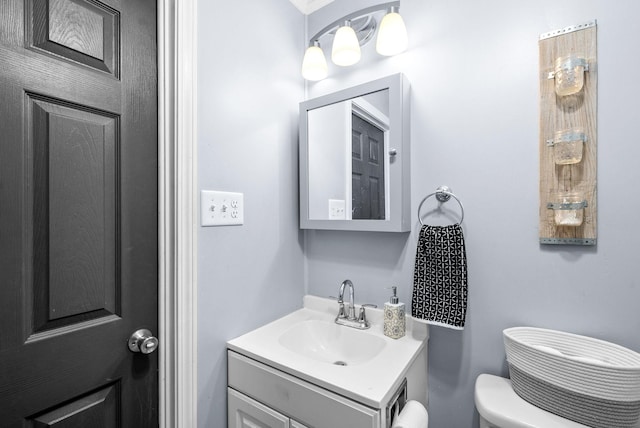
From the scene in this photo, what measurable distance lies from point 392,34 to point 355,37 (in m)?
0.16

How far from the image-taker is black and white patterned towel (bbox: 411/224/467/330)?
3.38 feet

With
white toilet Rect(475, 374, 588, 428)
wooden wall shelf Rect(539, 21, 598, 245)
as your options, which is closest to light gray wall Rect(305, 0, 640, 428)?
wooden wall shelf Rect(539, 21, 598, 245)

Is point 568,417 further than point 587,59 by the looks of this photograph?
No

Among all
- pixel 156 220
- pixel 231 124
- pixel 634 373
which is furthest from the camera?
pixel 231 124

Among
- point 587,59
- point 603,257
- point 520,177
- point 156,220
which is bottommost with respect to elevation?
point 603,257

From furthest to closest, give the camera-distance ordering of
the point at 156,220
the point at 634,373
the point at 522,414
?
the point at 156,220 → the point at 522,414 → the point at 634,373

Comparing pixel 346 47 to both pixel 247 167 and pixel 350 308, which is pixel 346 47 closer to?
pixel 247 167

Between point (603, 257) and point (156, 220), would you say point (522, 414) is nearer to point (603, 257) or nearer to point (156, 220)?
point (603, 257)

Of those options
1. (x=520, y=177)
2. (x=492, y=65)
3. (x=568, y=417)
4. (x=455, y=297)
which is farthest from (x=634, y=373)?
(x=492, y=65)

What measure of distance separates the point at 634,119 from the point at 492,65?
17.0 inches

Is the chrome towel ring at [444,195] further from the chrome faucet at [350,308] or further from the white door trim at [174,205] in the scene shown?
the white door trim at [174,205]

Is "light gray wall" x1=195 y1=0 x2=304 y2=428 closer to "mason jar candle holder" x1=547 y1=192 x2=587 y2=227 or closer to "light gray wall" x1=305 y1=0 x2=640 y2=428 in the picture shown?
"light gray wall" x1=305 y1=0 x2=640 y2=428

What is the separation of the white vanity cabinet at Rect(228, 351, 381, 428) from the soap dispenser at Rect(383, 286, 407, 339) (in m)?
0.38

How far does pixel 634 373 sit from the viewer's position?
0.72m
